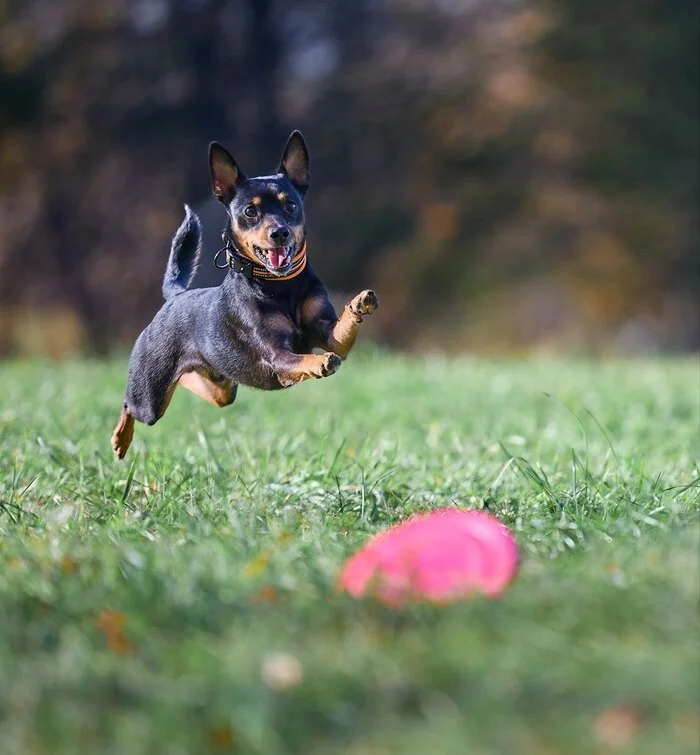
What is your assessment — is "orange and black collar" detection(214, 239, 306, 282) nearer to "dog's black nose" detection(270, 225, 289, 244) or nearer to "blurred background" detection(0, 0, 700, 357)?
"dog's black nose" detection(270, 225, 289, 244)

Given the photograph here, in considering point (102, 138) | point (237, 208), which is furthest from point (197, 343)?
point (102, 138)

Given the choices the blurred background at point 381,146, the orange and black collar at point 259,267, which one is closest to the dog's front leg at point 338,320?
the orange and black collar at point 259,267

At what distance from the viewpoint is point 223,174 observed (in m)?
3.53

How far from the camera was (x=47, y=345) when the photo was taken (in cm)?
1697

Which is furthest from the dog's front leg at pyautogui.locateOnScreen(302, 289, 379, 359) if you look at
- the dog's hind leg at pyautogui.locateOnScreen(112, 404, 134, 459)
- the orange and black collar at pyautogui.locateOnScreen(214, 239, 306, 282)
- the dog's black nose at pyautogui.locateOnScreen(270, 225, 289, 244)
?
the dog's hind leg at pyautogui.locateOnScreen(112, 404, 134, 459)

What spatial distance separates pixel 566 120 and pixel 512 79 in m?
0.99

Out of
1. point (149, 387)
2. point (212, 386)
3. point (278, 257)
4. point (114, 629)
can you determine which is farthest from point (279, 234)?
point (114, 629)

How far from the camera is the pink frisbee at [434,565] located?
2.91m

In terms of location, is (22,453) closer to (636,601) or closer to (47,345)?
(636,601)

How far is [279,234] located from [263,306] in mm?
266

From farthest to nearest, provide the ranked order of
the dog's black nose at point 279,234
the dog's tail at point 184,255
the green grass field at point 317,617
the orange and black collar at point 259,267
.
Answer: the dog's tail at point 184,255
the orange and black collar at point 259,267
the dog's black nose at point 279,234
the green grass field at point 317,617

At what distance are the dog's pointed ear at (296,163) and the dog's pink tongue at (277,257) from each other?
0.30 m

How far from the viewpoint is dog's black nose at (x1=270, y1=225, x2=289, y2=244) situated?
335cm

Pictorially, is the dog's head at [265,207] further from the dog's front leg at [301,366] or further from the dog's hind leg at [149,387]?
the dog's hind leg at [149,387]
